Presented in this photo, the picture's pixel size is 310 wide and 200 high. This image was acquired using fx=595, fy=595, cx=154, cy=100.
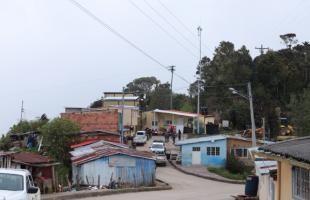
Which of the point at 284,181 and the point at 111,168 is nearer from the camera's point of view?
the point at 284,181

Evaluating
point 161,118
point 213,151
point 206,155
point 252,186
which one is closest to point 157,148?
point 206,155

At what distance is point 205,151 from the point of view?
64375 millimetres

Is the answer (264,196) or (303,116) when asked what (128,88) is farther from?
(264,196)

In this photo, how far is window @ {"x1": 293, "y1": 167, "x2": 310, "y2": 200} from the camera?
14.6 meters

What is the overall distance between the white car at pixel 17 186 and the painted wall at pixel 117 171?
2783 cm

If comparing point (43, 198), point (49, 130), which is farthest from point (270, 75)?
point (43, 198)

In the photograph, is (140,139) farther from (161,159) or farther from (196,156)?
(161,159)

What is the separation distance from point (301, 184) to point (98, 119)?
2249 inches

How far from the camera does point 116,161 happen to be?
1772 inches

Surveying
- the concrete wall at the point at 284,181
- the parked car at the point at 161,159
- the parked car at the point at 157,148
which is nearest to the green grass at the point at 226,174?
Result: the parked car at the point at 161,159

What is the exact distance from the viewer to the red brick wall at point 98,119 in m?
70.6

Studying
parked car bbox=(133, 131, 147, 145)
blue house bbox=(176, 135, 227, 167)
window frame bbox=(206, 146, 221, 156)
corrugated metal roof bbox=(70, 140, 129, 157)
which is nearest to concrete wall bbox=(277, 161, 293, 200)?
corrugated metal roof bbox=(70, 140, 129, 157)

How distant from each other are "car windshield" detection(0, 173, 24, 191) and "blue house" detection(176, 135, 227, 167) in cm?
4814

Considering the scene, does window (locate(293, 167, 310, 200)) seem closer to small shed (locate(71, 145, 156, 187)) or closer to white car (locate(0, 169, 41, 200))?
white car (locate(0, 169, 41, 200))
